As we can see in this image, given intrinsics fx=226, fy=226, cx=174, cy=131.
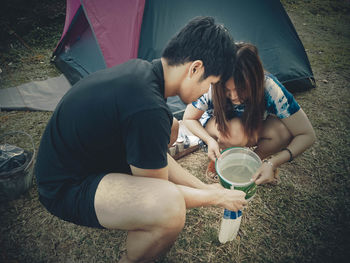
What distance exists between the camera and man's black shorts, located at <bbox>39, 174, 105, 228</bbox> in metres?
0.94

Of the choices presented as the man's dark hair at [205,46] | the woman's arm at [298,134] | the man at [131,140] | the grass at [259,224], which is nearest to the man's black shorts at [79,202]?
the man at [131,140]

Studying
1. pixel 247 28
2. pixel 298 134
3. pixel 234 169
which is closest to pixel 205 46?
pixel 234 169

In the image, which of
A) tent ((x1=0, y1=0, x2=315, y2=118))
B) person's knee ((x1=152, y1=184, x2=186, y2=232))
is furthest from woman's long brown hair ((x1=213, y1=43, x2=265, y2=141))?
tent ((x1=0, y1=0, x2=315, y2=118))

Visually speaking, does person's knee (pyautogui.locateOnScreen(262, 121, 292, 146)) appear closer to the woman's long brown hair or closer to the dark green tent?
the woman's long brown hair

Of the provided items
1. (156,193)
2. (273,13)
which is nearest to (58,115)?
(156,193)

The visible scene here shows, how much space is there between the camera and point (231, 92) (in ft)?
4.22

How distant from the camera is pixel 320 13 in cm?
507

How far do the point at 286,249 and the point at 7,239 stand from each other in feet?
5.30

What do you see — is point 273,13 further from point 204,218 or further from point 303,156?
point 204,218

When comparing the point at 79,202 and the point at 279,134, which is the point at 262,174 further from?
the point at 79,202

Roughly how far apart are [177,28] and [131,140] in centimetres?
149

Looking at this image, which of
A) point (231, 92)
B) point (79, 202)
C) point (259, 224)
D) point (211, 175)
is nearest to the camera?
point (79, 202)

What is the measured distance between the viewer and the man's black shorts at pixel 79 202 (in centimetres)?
94

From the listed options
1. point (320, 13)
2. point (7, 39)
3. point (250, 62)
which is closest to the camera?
point (250, 62)
